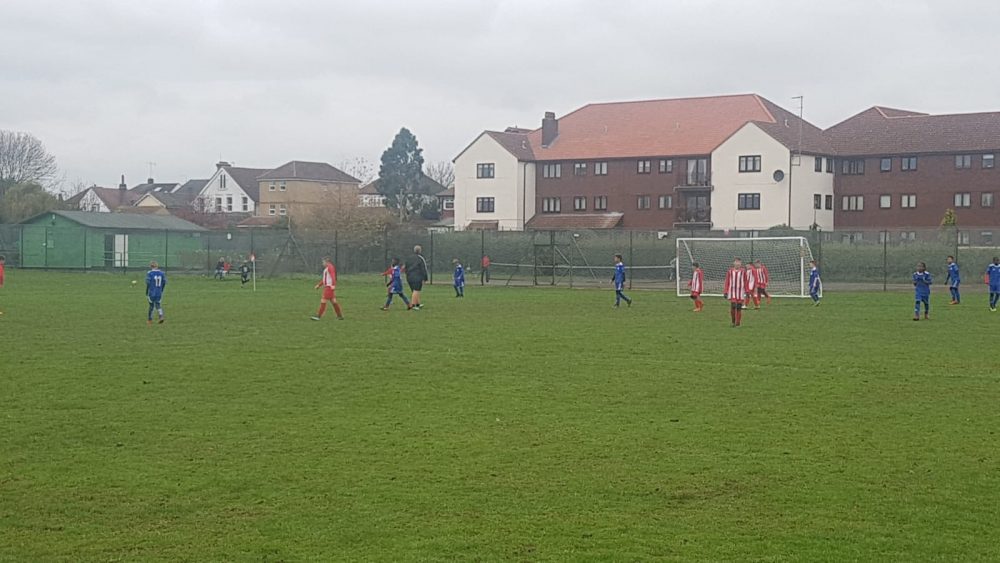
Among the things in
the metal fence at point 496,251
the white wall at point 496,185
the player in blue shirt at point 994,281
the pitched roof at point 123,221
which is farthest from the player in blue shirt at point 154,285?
the white wall at point 496,185

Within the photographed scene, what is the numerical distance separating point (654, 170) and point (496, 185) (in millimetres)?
11648

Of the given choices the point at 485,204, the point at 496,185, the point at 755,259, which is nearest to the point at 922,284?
the point at 755,259

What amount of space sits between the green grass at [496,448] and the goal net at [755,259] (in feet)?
69.4

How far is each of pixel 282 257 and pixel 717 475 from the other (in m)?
46.0

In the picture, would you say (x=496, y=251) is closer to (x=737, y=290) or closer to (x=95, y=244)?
(x=95, y=244)

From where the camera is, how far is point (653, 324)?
1016 inches

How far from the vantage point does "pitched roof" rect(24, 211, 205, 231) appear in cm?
6494

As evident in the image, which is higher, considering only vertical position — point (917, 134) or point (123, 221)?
point (917, 134)

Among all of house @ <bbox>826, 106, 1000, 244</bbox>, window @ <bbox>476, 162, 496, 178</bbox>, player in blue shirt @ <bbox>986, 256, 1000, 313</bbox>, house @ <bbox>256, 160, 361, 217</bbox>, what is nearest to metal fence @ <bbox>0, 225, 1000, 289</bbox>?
player in blue shirt @ <bbox>986, 256, 1000, 313</bbox>

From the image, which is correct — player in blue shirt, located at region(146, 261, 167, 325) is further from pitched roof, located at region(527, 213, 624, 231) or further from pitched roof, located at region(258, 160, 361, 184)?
pitched roof, located at region(258, 160, 361, 184)

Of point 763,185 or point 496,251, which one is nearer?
point 496,251

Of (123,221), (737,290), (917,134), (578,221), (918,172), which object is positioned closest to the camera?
(737,290)

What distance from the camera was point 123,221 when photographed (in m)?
68.0

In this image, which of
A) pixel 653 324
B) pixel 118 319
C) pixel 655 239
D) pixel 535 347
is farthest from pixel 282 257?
pixel 535 347
